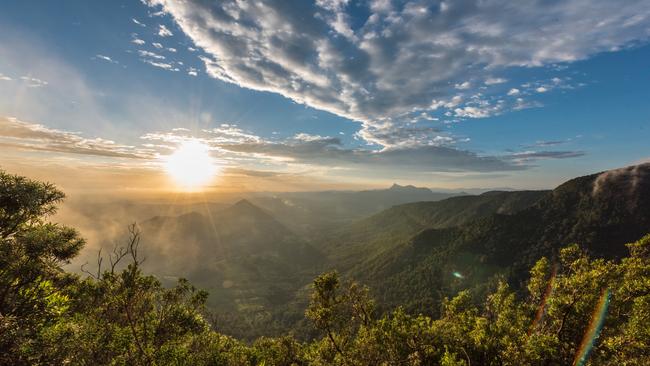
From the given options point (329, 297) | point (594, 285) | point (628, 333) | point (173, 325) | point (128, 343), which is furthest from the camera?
point (173, 325)

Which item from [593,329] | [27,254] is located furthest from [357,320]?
[27,254]

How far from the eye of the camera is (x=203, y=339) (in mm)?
37656

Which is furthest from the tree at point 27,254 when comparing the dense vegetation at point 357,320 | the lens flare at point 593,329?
the lens flare at point 593,329

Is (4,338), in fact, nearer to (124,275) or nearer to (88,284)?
(124,275)

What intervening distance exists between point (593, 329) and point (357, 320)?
2295 centimetres

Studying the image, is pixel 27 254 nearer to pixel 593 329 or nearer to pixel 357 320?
pixel 357 320

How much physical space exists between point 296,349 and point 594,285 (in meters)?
57.8

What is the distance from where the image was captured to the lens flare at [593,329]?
72.2 feet

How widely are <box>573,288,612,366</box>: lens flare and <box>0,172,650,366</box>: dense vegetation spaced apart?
0.08m

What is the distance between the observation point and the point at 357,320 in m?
36.7

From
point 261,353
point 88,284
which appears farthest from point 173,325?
point 261,353

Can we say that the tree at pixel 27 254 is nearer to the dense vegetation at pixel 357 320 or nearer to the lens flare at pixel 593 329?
the dense vegetation at pixel 357 320

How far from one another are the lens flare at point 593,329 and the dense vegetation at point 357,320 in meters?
0.08

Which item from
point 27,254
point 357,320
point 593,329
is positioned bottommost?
point 357,320
